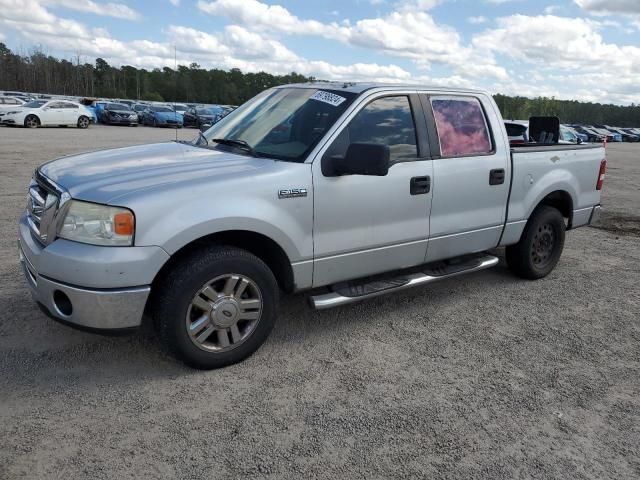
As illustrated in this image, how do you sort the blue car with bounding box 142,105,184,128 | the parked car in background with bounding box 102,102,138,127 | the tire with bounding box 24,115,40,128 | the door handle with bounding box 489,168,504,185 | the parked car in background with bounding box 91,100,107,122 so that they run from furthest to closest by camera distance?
the parked car in background with bounding box 91,100,107,122, the blue car with bounding box 142,105,184,128, the parked car in background with bounding box 102,102,138,127, the tire with bounding box 24,115,40,128, the door handle with bounding box 489,168,504,185

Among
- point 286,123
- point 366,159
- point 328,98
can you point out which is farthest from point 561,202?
point 286,123

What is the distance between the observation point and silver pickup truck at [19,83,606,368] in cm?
307

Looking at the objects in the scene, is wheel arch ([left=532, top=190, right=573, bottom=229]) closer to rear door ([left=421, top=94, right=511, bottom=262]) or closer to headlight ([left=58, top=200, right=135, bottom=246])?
rear door ([left=421, top=94, right=511, bottom=262])

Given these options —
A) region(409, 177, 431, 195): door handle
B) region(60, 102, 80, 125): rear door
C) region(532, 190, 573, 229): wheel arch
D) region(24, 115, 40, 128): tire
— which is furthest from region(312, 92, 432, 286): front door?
region(60, 102, 80, 125): rear door

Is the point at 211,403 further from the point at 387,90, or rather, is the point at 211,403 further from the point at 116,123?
the point at 116,123

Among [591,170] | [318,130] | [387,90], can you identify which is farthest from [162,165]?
[591,170]

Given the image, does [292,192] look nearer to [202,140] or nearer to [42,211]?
[202,140]

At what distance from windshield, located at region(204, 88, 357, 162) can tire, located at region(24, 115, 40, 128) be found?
26531mm

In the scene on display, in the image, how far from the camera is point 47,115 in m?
27.5

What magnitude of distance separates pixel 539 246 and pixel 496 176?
1.25 meters

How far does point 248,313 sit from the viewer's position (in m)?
3.53

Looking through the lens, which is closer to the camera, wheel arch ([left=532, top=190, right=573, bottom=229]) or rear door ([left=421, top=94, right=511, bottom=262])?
rear door ([left=421, top=94, right=511, bottom=262])

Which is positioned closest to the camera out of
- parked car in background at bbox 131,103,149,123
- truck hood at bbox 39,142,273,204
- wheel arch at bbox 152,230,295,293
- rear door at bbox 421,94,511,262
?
truck hood at bbox 39,142,273,204

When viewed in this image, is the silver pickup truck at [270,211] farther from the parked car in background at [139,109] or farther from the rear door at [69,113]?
the parked car in background at [139,109]
